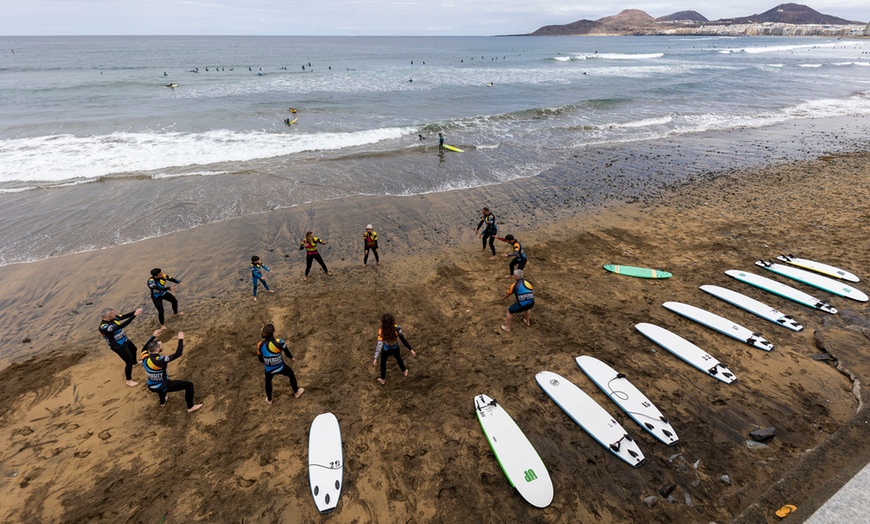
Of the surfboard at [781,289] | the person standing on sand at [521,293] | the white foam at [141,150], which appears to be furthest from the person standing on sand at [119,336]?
the surfboard at [781,289]

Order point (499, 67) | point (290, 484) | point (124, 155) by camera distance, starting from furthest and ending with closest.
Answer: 1. point (499, 67)
2. point (124, 155)
3. point (290, 484)

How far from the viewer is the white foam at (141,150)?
20.5 metres

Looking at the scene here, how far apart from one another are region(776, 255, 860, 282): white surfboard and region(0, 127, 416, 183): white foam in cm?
2330

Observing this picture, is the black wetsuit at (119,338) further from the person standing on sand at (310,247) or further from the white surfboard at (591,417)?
the white surfboard at (591,417)

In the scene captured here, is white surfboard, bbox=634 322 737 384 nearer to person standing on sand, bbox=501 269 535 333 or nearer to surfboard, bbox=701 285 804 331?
surfboard, bbox=701 285 804 331

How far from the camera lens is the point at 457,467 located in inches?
261

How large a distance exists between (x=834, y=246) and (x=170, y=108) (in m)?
46.4

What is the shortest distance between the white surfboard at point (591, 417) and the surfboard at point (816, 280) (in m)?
8.82

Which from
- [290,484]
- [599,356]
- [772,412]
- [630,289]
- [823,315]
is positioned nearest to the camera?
[290,484]

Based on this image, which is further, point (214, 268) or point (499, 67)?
point (499, 67)

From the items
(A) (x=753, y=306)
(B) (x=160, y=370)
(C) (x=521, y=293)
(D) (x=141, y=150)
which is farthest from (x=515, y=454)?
(D) (x=141, y=150)

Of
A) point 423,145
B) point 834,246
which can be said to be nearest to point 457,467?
point 834,246

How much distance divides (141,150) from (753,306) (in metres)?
31.1

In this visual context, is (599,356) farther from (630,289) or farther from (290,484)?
(290,484)
